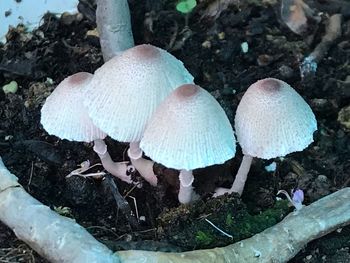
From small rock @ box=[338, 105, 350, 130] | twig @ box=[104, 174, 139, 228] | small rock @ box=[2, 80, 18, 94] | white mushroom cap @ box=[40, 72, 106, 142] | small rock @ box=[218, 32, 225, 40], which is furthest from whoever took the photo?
small rock @ box=[218, 32, 225, 40]

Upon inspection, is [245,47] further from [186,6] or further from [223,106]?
[223,106]

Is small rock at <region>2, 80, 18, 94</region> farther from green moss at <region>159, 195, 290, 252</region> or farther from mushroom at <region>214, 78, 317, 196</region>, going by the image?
mushroom at <region>214, 78, 317, 196</region>

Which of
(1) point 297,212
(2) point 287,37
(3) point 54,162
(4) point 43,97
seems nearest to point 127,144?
(3) point 54,162

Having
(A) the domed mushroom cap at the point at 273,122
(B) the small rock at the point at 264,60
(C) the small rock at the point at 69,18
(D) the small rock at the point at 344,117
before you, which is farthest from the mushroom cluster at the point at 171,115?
(C) the small rock at the point at 69,18

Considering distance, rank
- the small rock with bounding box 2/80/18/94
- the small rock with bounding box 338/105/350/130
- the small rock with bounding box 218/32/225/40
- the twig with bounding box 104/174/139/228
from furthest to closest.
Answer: the small rock with bounding box 218/32/225/40, the small rock with bounding box 2/80/18/94, the small rock with bounding box 338/105/350/130, the twig with bounding box 104/174/139/228

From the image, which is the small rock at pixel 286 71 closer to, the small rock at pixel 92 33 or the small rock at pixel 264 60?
the small rock at pixel 264 60

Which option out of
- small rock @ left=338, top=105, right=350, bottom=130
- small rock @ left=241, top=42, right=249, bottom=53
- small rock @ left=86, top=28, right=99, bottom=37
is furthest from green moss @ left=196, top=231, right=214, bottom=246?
small rock @ left=86, top=28, right=99, bottom=37
